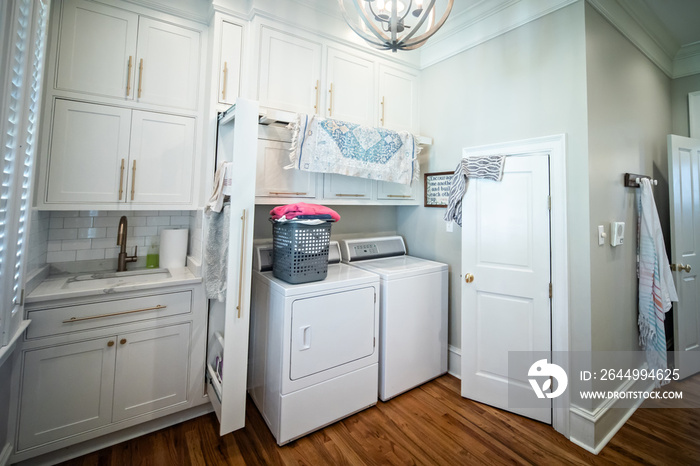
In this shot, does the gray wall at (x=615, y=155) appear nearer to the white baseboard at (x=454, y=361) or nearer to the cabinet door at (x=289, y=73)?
the white baseboard at (x=454, y=361)

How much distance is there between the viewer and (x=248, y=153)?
1715 millimetres

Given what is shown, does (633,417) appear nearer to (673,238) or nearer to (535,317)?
(535,317)

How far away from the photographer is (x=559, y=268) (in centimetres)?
201

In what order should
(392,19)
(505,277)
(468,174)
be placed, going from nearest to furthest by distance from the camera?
(392,19) < (505,277) < (468,174)

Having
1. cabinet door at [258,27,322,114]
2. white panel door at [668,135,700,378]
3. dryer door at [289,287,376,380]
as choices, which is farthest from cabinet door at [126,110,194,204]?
white panel door at [668,135,700,378]

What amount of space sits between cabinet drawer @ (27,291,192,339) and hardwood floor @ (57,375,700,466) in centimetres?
76

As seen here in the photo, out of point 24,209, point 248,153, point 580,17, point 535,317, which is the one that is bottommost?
point 535,317

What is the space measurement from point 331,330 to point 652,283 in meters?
2.44

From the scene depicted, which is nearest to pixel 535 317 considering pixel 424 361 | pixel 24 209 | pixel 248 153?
pixel 424 361

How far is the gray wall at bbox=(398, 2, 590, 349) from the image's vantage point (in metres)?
1.96

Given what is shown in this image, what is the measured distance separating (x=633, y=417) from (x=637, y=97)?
243cm

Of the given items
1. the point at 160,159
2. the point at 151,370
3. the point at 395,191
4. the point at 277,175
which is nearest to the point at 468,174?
the point at 395,191

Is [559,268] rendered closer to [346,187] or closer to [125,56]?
[346,187]

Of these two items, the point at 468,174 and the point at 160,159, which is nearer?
the point at 160,159
